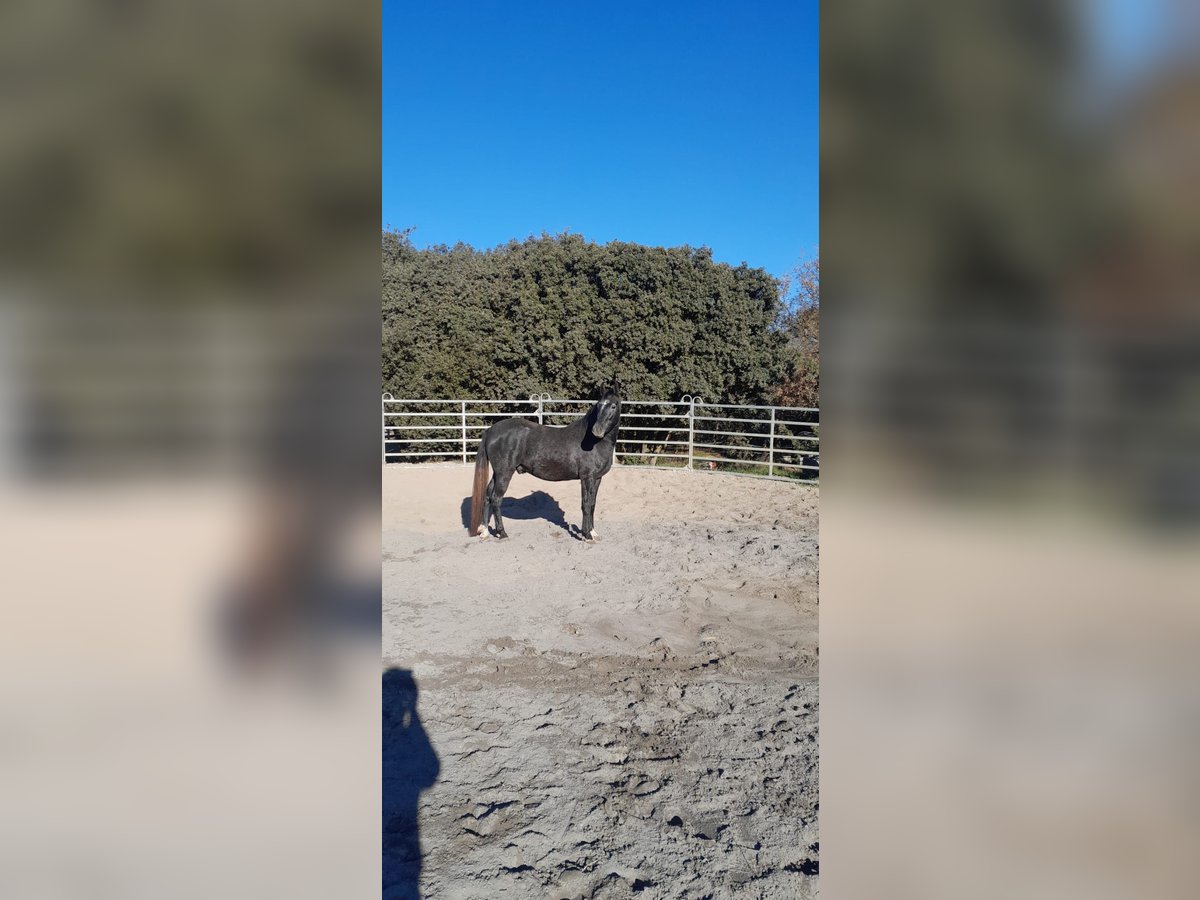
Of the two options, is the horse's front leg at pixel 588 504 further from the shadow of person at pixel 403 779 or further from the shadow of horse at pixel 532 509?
the shadow of person at pixel 403 779

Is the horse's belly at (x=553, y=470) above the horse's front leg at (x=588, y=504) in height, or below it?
above

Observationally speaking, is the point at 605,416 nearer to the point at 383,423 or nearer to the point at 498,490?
the point at 498,490

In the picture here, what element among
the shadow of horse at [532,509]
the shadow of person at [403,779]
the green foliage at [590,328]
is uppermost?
the green foliage at [590,328]

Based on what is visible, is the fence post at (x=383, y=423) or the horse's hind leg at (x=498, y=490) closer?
the fence post at (x=383, y=423)

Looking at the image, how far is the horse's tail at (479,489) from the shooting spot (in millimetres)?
6543

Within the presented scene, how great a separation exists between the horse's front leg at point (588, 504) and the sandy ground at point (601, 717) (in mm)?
196

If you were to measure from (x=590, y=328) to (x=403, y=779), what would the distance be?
1276cm

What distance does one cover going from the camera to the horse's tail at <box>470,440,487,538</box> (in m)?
6.54

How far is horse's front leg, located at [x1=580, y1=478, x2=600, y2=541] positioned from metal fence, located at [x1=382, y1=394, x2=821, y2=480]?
4.36 m
